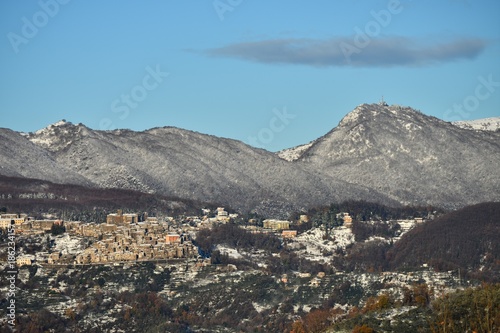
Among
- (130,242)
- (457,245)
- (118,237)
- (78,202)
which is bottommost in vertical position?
(457,245)

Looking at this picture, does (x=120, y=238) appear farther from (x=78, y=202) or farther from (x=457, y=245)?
(x=78, y=202)

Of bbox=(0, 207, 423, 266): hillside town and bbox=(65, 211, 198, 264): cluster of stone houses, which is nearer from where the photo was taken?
bbox=(0, 207, 423, 266): hillside town

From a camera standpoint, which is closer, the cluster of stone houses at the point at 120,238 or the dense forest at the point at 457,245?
the cluster of stone houses at the point at 120,238

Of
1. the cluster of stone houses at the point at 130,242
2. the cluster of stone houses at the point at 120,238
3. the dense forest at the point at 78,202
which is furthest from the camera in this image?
the dense forest at the point at 78,202

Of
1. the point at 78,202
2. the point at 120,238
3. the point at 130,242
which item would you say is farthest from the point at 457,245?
the point at 78,202

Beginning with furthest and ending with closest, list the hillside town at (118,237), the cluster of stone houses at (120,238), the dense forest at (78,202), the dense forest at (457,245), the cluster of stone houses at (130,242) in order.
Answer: the dense forest at (78,202) < the dense forest at (457,245) < the cluster of stone houses at (130,242) < the cluster of stone houses at (120,238) < the hillside town at (118,237)

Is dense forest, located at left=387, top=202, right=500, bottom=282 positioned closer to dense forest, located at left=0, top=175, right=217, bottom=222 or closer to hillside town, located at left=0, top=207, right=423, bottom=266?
hillside town, located at left=0, top=207, right=423, bottom=266

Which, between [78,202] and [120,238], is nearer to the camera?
[120,238]

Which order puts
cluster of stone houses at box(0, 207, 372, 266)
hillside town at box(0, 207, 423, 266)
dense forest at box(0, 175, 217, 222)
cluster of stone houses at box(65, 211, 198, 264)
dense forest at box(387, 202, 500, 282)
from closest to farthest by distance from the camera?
1. hillside town at box(0, 207, 423, 266)
2. cluster of stone houses at box(0, 207, 372, 266)
3. cluster of stone houses at box(65, 211, 198, 264)
4. dense forest at box(387, 202, 500, 282)
5. dense forest at box(0, 175, 217, 222)

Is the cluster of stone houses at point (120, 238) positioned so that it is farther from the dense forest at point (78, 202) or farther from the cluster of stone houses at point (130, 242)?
the dense forest at point (78, 202)

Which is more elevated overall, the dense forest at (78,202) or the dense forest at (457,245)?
the dense forest at (78,202)

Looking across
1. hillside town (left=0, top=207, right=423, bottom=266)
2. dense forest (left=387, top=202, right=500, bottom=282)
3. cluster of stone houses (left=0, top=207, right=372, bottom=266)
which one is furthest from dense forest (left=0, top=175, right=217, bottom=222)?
dense forest (left=387, top=202, right=500, bottom=282)

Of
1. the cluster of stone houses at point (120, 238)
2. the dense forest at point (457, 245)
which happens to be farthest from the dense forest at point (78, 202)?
the dense forest at point (457, 245)
